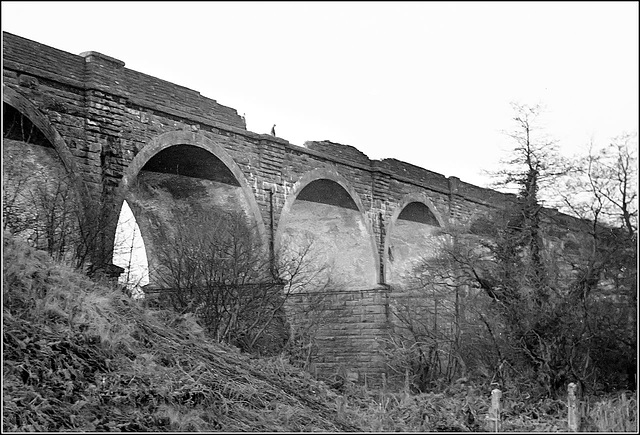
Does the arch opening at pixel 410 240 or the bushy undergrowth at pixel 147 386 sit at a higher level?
the arch opening at pixel 410 240

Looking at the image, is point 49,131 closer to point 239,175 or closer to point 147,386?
point 239,175

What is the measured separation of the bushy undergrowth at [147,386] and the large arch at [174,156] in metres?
4.67

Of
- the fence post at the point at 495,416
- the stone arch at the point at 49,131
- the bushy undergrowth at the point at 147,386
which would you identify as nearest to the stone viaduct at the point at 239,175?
the stone arch at the point at 49,131

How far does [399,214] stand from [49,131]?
1287 cm

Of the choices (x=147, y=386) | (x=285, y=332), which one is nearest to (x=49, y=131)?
(x=285, y=332)

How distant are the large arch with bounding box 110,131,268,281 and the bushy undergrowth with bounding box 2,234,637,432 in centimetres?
467

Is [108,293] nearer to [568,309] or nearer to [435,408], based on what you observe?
[435,408]

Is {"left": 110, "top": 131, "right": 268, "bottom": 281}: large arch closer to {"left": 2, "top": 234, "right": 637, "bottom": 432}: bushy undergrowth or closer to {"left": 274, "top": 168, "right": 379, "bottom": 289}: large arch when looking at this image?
{"left": 274, "top": 168, "right": 379, "bottom": 289}: large arch

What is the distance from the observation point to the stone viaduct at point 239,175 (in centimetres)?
1300

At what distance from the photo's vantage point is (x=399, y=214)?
2359cm

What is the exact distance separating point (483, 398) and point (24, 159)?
8043 millimetres

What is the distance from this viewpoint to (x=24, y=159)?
12.7 meters

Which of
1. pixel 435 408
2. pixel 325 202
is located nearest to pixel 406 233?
pixel 325 202

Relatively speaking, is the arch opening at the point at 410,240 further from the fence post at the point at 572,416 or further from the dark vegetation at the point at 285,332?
the fence post at the point at 572,416
